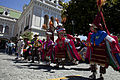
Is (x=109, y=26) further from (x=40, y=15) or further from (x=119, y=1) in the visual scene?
(x=40, y=15)

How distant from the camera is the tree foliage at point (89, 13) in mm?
11273

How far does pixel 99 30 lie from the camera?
337 centimetres

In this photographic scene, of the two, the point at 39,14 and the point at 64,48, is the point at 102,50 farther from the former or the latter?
the point at 39,14

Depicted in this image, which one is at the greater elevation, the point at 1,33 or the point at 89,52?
the point at 1,33

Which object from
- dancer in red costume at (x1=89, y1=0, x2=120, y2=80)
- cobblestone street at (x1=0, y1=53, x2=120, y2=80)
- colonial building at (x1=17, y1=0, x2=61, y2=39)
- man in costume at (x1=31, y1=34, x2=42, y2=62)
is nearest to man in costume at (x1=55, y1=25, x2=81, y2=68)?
cobblestone street at (x1=0, y1=53, x2=120, y2=80)

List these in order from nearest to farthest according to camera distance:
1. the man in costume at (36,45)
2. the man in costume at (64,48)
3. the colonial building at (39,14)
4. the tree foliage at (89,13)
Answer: the man in costume at (64,48) → the man in costume at (36,45) → the tree foliage at (89,13) → the colonial building at (39,14)

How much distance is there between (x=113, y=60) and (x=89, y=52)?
32.4 inches

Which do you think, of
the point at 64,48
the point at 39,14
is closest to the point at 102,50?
the point at 64,48

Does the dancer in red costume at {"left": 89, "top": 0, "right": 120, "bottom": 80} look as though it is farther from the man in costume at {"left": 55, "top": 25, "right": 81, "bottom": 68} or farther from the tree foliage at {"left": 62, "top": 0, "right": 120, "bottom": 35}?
the tree foliage at {"left": 62, "top": 0, "right": 120, "bottom": 35}

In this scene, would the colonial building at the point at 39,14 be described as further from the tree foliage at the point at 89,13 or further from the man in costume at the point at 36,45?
the man in costume at the point at 36,45

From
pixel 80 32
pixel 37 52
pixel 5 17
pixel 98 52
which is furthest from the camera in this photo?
pixel 5 17

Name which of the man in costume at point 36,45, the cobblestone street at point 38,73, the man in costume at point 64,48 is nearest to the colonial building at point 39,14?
the man in costume at point 36,45

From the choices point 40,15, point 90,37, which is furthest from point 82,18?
point 40,15

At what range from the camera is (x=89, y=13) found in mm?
11336
